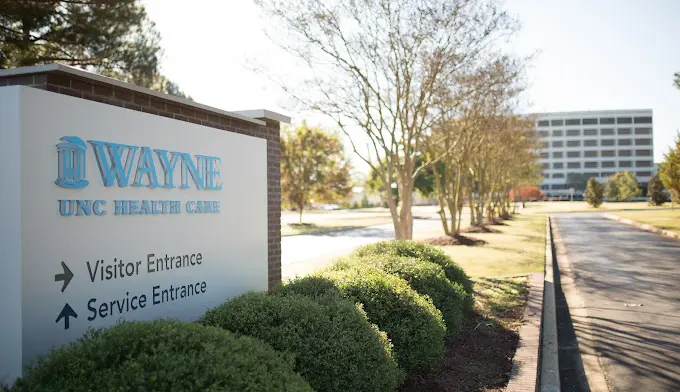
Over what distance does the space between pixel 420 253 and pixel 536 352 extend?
2205 mm

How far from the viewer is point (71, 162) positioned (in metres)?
4.14

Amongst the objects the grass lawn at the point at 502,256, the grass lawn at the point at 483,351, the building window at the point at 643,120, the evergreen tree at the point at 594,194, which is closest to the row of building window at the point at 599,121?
the building window at the point at 643,120

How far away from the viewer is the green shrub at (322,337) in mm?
3906

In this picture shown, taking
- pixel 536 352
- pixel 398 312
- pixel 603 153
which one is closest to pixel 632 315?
pixel 536 352

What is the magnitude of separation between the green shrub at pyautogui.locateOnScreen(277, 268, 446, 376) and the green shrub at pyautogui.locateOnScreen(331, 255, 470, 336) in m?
0.82

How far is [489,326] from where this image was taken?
24.3 ft

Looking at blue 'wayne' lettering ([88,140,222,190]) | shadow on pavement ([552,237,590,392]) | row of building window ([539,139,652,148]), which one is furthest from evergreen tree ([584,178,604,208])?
blue 'wayne' lettering ([88,140,222,190])

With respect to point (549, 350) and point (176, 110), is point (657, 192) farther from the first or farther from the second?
point (176, 110)

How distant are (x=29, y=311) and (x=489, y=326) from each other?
5610 mm

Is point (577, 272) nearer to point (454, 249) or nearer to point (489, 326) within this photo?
point (454, 249)

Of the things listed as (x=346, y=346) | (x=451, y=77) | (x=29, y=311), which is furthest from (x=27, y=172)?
(x=451, y=77)

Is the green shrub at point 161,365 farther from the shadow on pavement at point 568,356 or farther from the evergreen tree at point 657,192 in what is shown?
the evergreen tree at point 657,192

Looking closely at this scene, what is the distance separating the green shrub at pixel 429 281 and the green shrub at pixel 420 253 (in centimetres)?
71

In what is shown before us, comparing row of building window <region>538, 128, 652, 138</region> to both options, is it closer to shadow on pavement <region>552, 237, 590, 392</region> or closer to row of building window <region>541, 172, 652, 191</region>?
row of building window <region>541, 172, 652, 191</region>
